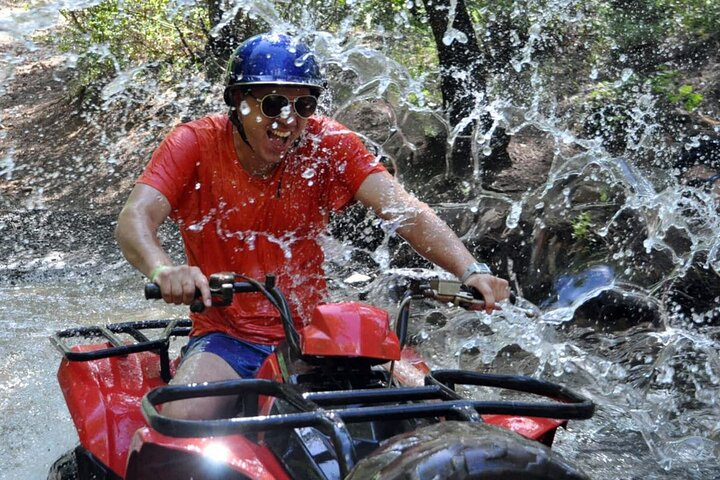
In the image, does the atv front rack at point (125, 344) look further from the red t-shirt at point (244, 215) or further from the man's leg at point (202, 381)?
the man's leg at point (202, 381)

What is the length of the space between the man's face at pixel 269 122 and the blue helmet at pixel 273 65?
0.05m

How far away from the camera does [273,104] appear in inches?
153

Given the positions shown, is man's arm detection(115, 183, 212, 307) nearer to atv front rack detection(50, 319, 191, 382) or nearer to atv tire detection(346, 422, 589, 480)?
atv front rack detection(50, 319, 191, 382)

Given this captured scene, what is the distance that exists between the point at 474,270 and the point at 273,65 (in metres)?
1.23

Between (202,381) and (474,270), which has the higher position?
(474,270)

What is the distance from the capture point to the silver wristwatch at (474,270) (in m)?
3.67

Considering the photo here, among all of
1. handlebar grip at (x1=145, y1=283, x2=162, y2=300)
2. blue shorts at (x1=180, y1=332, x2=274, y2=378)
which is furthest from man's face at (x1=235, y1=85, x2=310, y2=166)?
handlebar grip at (x1=145, y1=283, x2=162, y2=300)

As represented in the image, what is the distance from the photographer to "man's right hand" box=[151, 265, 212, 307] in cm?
302

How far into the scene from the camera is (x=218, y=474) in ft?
9.03

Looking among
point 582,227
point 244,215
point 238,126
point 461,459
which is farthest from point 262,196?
point 582,227

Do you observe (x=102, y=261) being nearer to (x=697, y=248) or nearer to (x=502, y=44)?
(x=502, y=44)

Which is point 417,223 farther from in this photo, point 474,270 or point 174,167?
point 174,167

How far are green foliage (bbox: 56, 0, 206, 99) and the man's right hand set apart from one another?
10831 mm

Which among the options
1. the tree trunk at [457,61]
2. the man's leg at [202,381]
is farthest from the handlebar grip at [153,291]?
the tree trunk at [457,61]
